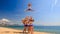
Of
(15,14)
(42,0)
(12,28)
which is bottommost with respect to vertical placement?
(12,28)

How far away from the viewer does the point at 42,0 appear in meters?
1.23

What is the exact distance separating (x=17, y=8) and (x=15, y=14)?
0.22 feet

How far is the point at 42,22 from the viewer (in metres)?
1.23

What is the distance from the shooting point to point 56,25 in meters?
1.21

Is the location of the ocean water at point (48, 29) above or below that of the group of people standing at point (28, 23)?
below

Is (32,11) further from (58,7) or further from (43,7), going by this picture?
(58,7)

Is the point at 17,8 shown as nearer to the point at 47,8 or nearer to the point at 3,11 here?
the point at 3,11

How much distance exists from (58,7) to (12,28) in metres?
0.54

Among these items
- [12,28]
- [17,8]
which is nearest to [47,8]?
[17,8]

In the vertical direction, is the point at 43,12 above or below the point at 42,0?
below

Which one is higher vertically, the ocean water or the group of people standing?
the group of people standing

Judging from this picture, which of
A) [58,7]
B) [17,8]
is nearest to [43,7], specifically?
[58,7]

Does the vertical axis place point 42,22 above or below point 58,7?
below

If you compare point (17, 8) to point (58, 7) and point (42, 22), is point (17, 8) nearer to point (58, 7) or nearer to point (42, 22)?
point (42, 22)
